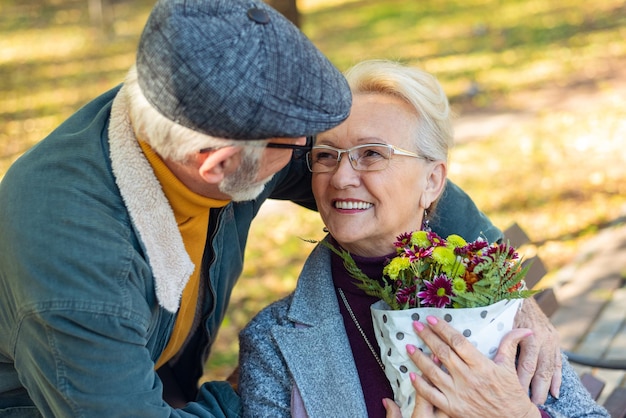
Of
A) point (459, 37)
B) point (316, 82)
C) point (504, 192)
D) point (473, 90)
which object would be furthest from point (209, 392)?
point (459, 37)

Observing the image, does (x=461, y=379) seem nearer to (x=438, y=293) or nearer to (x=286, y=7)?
(x=438, y=293)

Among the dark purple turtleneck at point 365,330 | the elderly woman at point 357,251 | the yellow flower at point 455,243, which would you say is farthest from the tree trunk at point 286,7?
the yellow flower at point 455,243

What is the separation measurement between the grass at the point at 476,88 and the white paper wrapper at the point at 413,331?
8.79 ft

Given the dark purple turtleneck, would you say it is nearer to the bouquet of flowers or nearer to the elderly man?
the bouquet of flowers

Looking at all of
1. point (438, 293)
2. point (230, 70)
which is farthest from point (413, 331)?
point (230, 70)

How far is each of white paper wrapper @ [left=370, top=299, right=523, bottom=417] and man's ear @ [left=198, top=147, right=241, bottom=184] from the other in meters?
0.68

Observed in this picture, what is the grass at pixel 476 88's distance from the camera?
21.7ft

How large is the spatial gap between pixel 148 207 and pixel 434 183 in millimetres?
1121

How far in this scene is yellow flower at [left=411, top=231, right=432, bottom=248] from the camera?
2.51 meters

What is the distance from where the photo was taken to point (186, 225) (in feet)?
7.98

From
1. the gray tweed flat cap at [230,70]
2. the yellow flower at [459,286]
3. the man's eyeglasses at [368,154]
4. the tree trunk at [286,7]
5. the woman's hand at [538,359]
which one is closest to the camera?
the gray tweed flat cap at [230,70]

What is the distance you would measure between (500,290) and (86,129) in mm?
1300

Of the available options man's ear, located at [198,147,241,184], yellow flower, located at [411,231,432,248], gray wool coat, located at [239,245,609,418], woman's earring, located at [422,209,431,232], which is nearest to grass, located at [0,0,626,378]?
gray wool coat, located at [239,245,609,418]

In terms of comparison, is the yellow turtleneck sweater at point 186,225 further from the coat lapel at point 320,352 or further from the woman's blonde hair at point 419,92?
the woman's blonde hair at point 419,92
